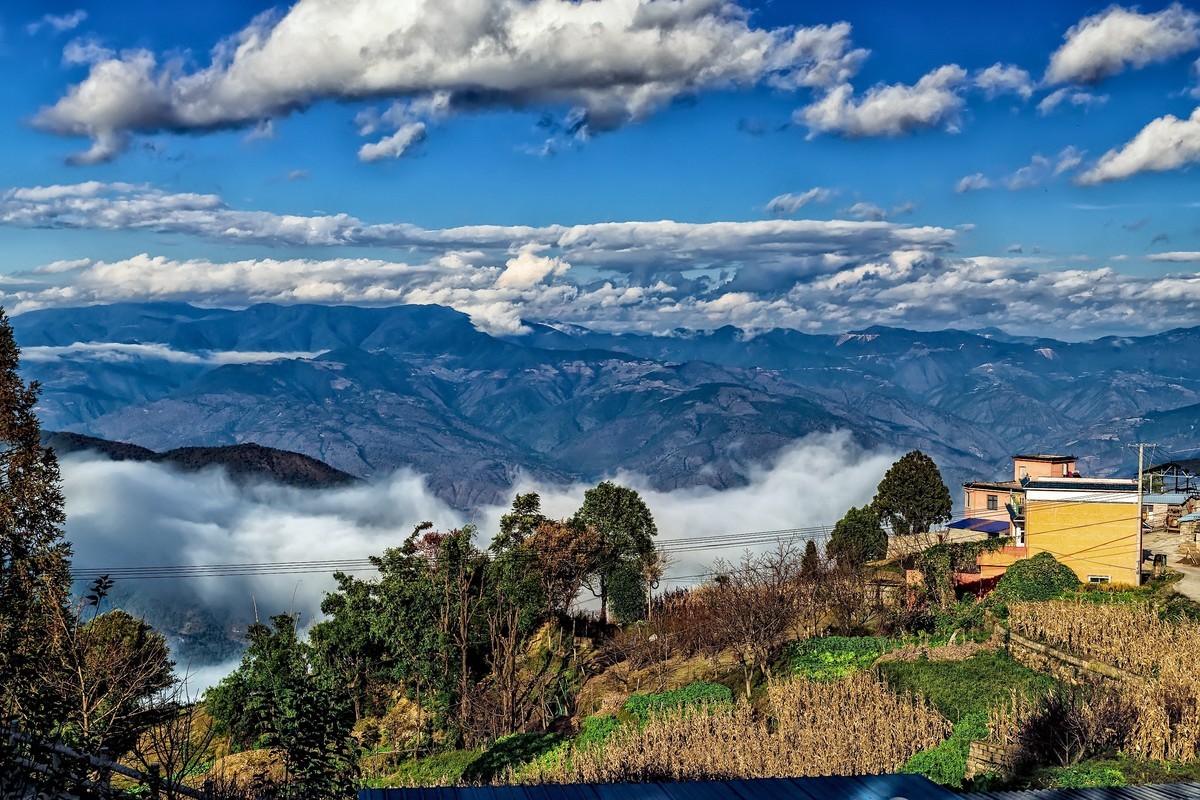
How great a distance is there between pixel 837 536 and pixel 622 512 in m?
17.4

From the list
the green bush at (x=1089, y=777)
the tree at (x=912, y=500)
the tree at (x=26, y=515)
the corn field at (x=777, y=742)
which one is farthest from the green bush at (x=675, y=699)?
the tree at (x=912, y=500)

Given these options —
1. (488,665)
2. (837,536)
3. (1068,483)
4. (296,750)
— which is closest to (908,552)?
(837,536)

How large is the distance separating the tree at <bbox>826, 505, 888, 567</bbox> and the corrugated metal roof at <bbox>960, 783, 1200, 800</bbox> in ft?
165

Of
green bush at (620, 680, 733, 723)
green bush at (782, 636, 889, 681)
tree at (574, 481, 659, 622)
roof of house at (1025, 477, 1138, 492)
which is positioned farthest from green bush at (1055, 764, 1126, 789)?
tree at (574, 481, 659, 622)

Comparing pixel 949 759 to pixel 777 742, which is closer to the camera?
pixel 949 759

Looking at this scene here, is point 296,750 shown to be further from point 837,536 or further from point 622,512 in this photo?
point 837,536

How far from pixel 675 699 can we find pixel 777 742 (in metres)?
8.48

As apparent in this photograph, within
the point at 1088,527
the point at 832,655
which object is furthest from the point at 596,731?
the point at 1088,527

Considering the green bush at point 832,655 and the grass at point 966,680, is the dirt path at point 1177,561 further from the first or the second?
the green bush at point 832,655

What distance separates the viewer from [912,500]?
78.9 meters

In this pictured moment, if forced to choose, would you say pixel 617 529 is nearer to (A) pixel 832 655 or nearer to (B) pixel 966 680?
(A) pixel 832 655

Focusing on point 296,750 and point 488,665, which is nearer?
point 296,750

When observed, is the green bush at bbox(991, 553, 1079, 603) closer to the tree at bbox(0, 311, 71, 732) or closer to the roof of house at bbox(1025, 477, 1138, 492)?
the roof of house at bbox(1025, 477, 1138, 492)

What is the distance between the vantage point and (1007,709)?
28141mm
